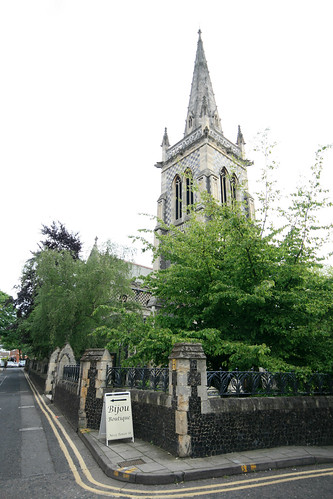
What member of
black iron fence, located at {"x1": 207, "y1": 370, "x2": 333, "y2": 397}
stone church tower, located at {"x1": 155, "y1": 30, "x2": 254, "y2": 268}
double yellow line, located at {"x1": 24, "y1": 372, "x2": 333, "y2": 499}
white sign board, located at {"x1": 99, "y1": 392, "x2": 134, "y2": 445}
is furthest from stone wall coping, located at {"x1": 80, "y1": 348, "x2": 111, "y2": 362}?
stone church tower, located at {"x1": 155, "y1": 30, "x2": 254, "y2": 268}

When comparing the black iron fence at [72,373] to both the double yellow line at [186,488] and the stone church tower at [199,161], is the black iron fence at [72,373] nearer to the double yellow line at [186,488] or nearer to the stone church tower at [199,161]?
the double yellow line at [186,488]

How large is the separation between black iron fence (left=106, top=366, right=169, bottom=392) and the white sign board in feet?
2.20

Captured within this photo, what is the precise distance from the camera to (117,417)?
24.6ft

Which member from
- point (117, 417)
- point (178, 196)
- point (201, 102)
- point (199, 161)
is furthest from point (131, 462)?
point (201, 102)

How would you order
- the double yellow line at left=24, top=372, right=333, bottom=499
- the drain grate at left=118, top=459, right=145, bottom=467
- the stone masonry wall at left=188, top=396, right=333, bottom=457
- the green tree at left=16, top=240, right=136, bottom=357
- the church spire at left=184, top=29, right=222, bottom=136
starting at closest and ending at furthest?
the double yellow line at left=24, top=372, right=333, bottom=499, the drain grate at left=118, top=459, right=145, bottom=467, the stone masonry wall at left=188, top=396, right=333, bottom=457, the green tree at left=16, top=240, right=136, bottom=357, the church spire at left=184, top=29, right=222, bottom=136

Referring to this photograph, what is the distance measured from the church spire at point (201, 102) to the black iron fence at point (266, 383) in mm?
25462

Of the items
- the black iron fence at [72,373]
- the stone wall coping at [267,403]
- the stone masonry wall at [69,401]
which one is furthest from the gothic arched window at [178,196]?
the stone wall coping at [267,403]

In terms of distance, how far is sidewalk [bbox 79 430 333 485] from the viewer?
526 centimetres

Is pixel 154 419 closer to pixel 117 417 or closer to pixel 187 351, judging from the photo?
pixel 117 417

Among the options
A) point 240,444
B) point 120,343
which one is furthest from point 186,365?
point 120,343

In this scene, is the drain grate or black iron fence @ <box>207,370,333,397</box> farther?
black iron fence @ <box>207,370,333,397</box>

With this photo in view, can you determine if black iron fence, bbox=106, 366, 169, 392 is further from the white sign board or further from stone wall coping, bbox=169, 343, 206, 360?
stone wall coping, bbox=169, 343, 206, 360

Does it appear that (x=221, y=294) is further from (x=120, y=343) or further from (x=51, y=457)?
(x=51, y=457)

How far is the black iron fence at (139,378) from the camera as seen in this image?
7633mm
